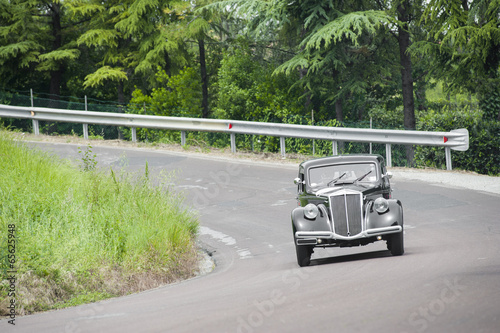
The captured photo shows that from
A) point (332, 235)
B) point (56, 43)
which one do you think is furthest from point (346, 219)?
point (56, 43)

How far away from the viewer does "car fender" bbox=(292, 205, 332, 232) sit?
8406mm

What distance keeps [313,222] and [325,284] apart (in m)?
1.68

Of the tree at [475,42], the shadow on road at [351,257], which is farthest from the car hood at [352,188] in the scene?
the tree at [475,42]

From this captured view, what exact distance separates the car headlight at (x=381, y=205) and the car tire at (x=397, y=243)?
417 mm

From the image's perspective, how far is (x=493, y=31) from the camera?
17.7 m

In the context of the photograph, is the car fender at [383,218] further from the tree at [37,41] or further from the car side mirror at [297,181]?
the tree at [37,41]

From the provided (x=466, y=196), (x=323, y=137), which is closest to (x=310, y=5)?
(x=323, y=137)

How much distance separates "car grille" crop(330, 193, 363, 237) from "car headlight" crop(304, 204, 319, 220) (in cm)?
24

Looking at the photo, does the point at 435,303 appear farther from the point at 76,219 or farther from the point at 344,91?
the point at 344,91

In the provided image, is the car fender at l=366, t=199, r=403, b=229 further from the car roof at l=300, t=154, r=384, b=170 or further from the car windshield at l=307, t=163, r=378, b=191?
the car roof at l=300, t=154, r=384, b=170

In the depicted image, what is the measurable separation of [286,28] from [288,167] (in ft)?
35.8

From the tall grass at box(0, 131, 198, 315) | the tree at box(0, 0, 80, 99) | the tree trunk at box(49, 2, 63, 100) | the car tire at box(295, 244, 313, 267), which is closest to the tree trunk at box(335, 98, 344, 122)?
the tree at box(0, 0, 80, 99)

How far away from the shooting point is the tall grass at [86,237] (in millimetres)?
7883

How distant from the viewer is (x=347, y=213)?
27.4ft
